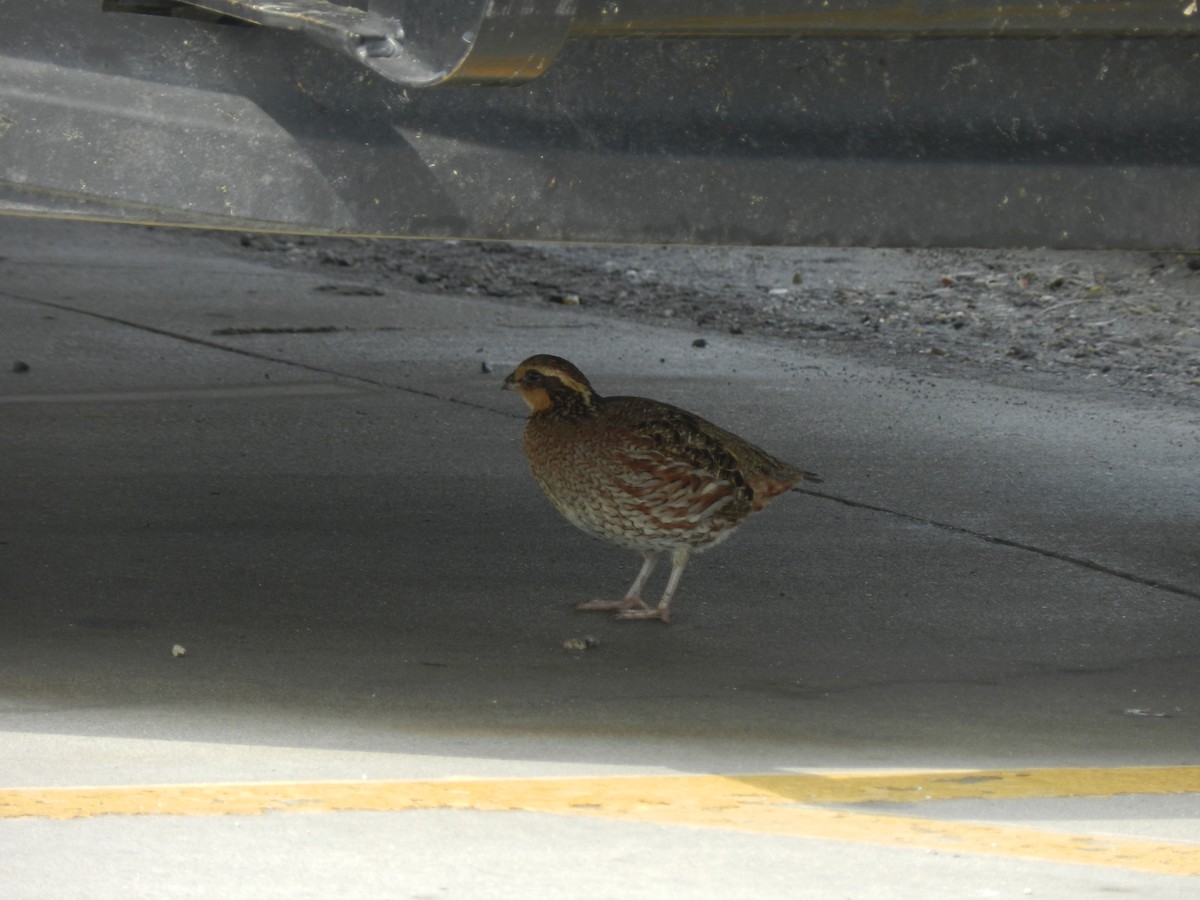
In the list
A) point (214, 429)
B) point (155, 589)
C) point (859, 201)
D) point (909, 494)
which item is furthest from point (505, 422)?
point (859, 201)

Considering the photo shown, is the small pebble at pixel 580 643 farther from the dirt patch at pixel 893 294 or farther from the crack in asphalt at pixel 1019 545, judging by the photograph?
the dirt patch at pixel 893 294

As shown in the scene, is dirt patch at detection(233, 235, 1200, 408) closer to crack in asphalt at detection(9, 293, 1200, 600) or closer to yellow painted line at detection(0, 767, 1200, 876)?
crack in asphalt at detection(9, 293, 1200, 600)

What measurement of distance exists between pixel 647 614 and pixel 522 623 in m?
0.35

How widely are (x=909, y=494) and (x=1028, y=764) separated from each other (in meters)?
2.58

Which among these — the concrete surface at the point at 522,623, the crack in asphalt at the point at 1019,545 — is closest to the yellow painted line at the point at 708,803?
the concrete surface at the point at 522,623

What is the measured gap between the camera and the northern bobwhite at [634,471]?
16.9ft

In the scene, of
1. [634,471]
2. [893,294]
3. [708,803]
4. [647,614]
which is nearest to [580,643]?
[647,614]

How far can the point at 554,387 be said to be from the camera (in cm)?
536

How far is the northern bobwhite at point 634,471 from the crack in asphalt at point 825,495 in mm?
1060

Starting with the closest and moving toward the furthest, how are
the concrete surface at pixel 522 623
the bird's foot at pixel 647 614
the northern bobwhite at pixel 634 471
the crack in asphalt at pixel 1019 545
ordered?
the concrete surface at pixel 522 623, the northern bobwhite at pixel 634 471, the bird's foot at pixel 647 614, the crack in asphalt at pixel 1019 545

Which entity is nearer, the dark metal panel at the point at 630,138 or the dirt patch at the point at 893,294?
the dark metal panel at the point at 630,138

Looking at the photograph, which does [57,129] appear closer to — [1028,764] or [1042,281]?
[1028,764]

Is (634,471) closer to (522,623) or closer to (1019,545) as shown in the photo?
(522,623)

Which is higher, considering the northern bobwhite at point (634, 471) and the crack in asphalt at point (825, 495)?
the crack in asphalt at point (825, 495)
